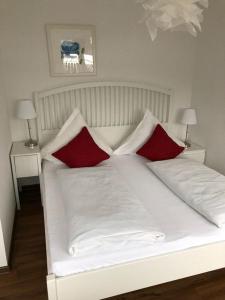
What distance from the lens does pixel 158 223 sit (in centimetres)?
182

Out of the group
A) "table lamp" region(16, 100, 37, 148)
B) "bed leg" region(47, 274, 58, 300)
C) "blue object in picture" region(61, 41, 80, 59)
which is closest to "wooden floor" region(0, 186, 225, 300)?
"bed leg" region(47, 274, 58, 300)


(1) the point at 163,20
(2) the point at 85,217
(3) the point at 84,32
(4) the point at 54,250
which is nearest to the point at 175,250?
(2) the point at 85,217

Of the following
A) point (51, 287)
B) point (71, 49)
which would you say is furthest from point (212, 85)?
point (51, 287)

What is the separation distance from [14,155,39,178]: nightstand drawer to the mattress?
12.2 inches

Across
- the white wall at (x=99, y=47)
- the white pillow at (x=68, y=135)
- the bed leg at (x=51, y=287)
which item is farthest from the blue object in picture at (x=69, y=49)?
the bed leg at (x=51, y=287)

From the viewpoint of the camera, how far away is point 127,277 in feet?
5.20

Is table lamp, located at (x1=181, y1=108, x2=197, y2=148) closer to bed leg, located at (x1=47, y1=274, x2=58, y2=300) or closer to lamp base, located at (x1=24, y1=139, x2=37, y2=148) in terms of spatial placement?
lamp base, located at (x1=24, y1=139, x2=37, y2=148)

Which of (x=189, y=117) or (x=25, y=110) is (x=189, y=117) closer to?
(x=189, y=117)

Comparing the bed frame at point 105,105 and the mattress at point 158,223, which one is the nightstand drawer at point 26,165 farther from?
the bed frame at point 105,105

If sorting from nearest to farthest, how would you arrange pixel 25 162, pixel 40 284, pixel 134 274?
pixel 134 274 → pixel 40 284 → pixel 25 162

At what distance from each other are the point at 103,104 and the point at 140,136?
0.64 meters

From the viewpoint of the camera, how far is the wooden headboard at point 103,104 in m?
3.08

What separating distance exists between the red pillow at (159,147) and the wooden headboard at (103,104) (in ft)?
1.29

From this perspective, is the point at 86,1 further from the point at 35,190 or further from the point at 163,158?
the point at 35,190
